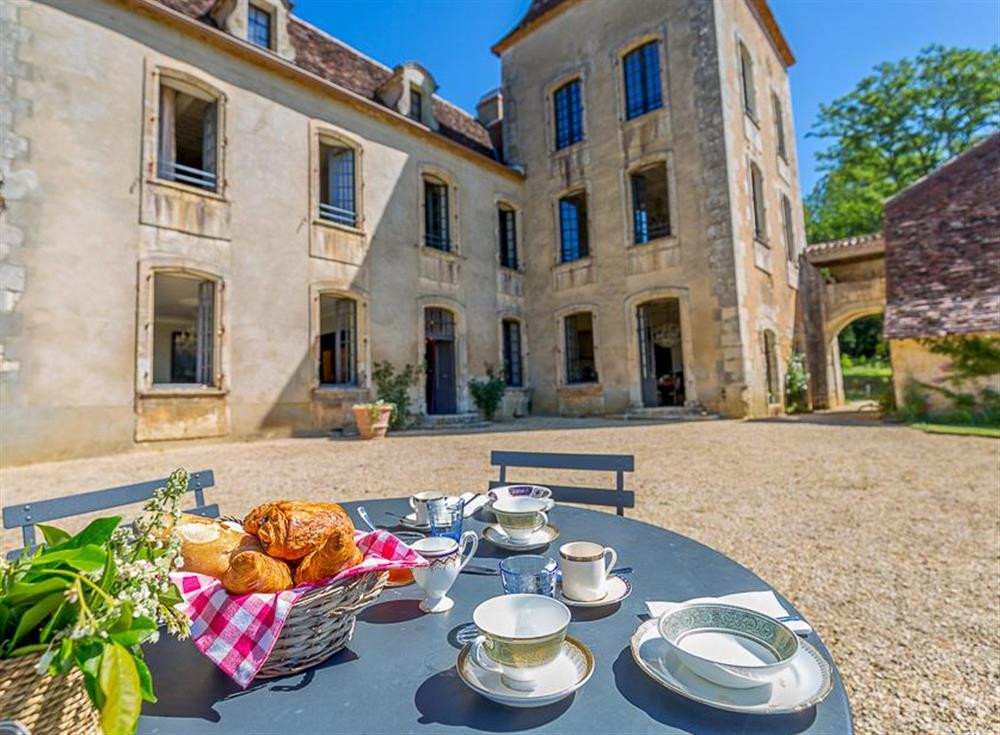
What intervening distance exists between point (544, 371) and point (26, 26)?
434 inches

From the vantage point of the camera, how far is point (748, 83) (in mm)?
12469

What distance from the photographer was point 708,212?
10.7 meters

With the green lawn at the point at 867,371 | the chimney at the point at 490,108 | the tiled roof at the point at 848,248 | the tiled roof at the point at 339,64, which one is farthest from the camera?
the green lawn at the point at 867,371

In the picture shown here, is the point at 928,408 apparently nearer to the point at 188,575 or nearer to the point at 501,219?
the point at 501,219

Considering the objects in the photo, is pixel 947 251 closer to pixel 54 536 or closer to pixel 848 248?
pixel 848 248

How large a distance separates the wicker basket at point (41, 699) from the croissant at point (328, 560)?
318mm

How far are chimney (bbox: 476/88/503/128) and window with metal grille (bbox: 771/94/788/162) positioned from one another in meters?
8.24

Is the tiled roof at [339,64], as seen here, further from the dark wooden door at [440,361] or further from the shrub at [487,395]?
the shrub at [487,395]

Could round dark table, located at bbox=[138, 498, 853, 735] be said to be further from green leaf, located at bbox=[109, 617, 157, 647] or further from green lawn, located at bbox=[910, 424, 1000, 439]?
green lawn, located at bbox=[910, 424, 1000, 439]

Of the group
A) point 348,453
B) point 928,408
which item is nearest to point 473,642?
point 348,453

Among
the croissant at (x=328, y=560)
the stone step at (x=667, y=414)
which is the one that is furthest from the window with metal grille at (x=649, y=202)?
the croissant at (x=328, y=560)

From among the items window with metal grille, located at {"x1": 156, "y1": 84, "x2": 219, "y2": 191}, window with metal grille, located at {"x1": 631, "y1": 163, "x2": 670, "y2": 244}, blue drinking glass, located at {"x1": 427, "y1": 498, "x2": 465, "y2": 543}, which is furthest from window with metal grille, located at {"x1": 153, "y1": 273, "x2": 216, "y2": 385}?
window with metal grille, located at {"x1": 631, "y1": 163, "x2": 670, "y2": 244}

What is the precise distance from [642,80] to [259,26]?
8.54m

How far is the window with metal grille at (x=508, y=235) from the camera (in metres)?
13.6
